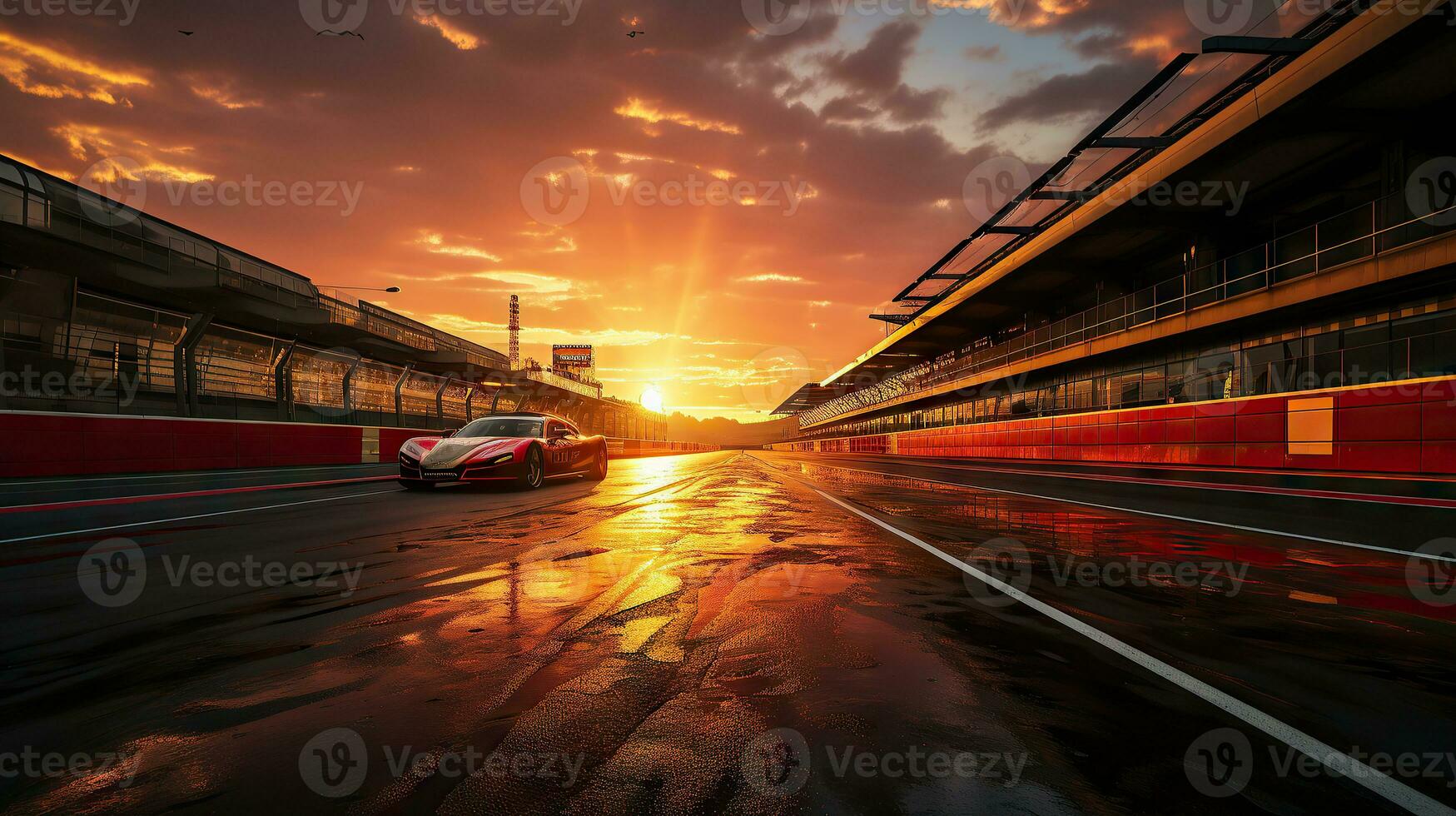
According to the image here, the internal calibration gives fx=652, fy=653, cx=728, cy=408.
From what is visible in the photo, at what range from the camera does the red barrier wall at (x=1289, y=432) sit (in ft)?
48.4

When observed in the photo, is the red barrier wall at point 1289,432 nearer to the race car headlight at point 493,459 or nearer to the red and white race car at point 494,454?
the red and white race car at point 494,454

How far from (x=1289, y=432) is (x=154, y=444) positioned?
1183 inches

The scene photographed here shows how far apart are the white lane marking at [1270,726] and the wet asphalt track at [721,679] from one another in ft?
0.06

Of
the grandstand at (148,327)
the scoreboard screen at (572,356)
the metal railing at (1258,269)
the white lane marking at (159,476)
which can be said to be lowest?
the white lane marking at (159,476)

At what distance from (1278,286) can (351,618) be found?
23.6m

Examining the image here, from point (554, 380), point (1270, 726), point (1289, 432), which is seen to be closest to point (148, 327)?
point (554, 380)

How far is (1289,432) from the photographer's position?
18.4 metres

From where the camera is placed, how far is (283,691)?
8.24 ft

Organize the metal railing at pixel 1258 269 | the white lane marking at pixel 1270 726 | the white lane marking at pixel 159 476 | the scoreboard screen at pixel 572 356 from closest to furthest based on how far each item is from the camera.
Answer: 1. the white lane marking at pixel 1270 726
2. the white lane marking at pixel 159 476
3. the metal railing at pixel 1258 269
4. the scoreboard screen at pixel 572 356

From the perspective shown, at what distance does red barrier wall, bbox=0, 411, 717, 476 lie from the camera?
46.0 ft

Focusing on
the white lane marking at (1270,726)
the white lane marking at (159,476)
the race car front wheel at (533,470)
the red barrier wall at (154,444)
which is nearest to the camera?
the white lane marking at (1270,726)

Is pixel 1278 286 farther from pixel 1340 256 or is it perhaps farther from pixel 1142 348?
pixel 1142 348

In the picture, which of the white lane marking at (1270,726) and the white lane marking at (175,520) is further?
the white lane marking at (175,520)

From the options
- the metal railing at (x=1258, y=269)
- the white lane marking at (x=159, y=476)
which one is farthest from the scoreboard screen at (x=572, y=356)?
the white lane marking at (x=159, y=476)
